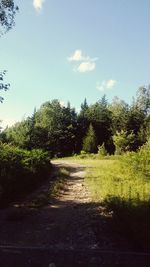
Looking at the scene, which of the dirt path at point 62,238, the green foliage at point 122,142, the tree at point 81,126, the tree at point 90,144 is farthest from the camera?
the tree at point 81,126

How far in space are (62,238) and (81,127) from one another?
64.4 meters

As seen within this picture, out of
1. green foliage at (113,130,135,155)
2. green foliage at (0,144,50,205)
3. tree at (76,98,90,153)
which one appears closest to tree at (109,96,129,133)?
tree at (76,98,90,153)

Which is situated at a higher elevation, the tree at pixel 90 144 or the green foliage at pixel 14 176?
the tree at pixel 90 144

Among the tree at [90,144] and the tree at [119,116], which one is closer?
the tree at [90,144]

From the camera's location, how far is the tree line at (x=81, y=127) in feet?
208

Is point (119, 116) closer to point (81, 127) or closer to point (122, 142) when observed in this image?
point (81, 127)

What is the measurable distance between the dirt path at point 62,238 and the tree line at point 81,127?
4886 centimetres

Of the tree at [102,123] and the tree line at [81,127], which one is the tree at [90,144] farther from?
the tree at [102,123]

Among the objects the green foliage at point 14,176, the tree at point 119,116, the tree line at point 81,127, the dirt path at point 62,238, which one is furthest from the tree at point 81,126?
the dirt path at point 62,238

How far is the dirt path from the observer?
6.14 meters

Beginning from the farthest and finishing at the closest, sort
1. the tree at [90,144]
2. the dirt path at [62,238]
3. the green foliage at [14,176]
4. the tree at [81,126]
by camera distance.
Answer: the tree at [81,126] < the tree at [90,144] < the green foliage at [14,176] < the dirt path at [62,238]

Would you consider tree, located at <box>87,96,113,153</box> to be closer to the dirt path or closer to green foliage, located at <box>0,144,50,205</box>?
green foliage, located at <box>0,144,50,205</box>

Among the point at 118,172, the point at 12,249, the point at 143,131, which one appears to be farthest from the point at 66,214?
the point at 143,131

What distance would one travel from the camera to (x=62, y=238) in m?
7.73
